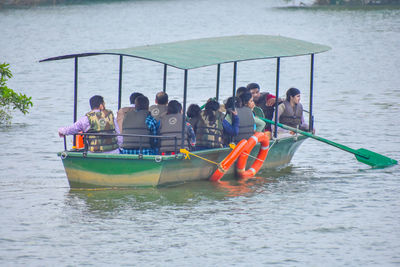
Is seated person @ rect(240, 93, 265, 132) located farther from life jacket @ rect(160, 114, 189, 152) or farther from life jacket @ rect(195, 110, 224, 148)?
life jacket @ rect(160, 114, 189, 152)

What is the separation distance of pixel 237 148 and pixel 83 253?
428 centimetres

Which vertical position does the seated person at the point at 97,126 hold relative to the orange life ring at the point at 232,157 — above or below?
above

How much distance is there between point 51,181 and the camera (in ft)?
56.4

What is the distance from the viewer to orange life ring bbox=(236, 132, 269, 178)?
1605 centimetres

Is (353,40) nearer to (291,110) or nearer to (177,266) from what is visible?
(291,110)

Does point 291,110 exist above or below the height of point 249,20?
below

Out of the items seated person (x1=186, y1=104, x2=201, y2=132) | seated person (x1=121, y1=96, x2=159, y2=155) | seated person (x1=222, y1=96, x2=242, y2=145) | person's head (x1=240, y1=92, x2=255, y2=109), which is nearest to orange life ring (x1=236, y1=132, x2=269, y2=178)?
seated person (x1=222, y1=96, x2=242, y2=145)

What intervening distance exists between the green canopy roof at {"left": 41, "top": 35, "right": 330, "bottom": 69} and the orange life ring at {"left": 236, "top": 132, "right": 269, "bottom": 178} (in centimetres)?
141

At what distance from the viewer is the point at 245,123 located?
53.0 feet

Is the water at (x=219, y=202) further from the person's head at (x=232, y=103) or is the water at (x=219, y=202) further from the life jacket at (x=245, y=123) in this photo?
the person's head at (x=232, y=103)

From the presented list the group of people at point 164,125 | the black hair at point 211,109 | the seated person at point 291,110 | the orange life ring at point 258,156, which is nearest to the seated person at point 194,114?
the group of people at point 164,125

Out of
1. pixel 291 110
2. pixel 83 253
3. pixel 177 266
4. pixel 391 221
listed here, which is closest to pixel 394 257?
pixel 391 221

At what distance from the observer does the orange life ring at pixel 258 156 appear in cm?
1605

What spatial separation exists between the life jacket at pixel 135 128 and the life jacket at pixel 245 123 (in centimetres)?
189
